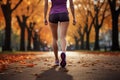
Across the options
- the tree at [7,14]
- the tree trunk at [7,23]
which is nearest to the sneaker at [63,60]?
the tree at [7,14]

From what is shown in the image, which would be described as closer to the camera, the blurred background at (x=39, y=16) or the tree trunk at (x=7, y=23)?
the tree trunk at (x=7, y=23)

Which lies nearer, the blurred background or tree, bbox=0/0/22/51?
tree, bbox=0/0/22/51

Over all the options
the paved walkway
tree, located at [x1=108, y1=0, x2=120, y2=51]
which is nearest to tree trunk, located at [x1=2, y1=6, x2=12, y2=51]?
tree, located at [x1=108, y1=0, x2=120, y2=51]

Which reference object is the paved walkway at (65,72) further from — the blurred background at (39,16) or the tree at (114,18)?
the tree at (114,18)

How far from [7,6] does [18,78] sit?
82.2 ft

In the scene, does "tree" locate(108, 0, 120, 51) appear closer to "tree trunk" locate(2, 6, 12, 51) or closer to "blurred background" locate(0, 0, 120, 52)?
"blurred background" locate(0, 0, 120, 52)

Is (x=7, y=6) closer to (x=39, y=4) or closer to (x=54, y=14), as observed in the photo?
(x=39, y=4)

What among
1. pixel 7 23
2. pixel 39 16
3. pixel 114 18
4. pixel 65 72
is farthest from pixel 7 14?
pixel 65 72

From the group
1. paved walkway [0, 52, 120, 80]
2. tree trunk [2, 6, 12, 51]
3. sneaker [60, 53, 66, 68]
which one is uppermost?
tree trunk [2, 6, 12, 51]

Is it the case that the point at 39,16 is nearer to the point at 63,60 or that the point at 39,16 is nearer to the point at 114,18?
the point at 114,18

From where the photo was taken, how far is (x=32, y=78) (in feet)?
20.6

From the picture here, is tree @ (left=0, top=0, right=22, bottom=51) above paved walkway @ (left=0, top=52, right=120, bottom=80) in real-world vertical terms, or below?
above

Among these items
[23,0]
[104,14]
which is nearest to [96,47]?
[104,14]

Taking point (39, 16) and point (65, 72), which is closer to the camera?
point (65, 72)
